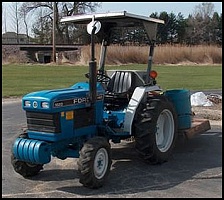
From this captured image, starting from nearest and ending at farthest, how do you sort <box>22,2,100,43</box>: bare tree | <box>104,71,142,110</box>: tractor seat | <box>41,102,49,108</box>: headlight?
<box>41,102,49,108</box>: headlight < <box>104,71,142,110</box>: tractor seat < <box>22,2,100,43</box>: bare tree

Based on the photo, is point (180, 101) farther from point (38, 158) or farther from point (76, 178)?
point (38, 158)

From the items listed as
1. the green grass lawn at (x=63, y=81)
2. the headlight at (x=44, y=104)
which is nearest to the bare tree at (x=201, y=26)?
the green grass lawn at (x=63, y=81)

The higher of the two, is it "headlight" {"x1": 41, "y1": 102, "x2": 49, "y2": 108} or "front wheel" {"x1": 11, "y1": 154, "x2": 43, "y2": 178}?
"headlight" {"x1": 41, "y1": 102, "x2": 49, "y2": 108}

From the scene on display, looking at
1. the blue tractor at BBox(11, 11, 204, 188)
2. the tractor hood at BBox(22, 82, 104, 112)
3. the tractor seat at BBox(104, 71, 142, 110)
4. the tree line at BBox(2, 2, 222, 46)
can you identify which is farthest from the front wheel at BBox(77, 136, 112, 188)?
the tree line at BBox(2, 2, 222, 46)

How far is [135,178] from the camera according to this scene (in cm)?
597

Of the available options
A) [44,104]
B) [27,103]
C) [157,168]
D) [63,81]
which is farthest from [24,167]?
[63,81]

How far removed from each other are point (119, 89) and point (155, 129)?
89 centimetres

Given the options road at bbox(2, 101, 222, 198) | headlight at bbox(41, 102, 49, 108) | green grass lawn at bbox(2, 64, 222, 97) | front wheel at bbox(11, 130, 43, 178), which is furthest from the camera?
green grass lawn at bbox(2, 64, 222, 97)

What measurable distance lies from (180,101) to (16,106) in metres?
7.37

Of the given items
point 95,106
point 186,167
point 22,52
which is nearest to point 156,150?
point 186,167

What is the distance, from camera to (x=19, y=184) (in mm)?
5703

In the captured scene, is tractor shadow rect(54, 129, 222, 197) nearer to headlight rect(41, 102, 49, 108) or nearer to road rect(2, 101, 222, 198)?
road rect(2, 101, 222, 198)

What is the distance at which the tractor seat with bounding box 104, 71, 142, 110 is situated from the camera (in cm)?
685

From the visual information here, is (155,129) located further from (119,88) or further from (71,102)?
(71,102)
